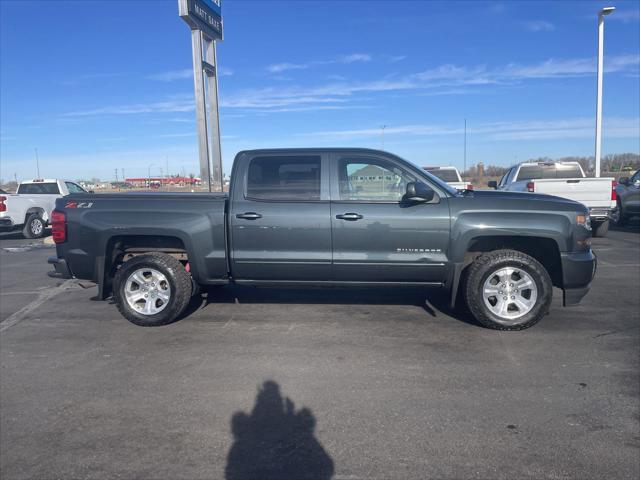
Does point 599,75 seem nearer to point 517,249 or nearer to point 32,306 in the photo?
point 517,249

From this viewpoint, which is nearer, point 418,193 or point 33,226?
point 418,193

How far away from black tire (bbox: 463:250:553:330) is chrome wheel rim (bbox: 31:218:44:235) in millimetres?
14728

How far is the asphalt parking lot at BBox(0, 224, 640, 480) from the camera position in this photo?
3062 millimetres

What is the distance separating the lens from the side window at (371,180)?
217 inches

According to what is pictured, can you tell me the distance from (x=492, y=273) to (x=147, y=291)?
3.86 m

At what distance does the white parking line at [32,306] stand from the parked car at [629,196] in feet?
47.6

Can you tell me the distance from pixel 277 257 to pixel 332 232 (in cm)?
68

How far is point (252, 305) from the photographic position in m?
6.56

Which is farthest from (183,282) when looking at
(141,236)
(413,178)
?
(413,178)

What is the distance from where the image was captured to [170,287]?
223 inches

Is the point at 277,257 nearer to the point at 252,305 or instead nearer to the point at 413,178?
the point at 252,305

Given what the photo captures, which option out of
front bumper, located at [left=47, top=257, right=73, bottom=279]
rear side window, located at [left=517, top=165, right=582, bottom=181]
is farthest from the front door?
rear side window, located at [left=517, top=165, right=582, bottom=181]

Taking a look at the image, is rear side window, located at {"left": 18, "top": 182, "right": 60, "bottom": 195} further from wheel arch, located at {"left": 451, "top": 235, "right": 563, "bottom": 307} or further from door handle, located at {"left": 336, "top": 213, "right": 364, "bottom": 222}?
wheel arch, located at {"left": 451, "top": 235, "right": 563, "bottom": 307}

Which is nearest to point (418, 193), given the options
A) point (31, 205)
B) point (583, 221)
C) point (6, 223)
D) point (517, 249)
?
point (517, 249)
